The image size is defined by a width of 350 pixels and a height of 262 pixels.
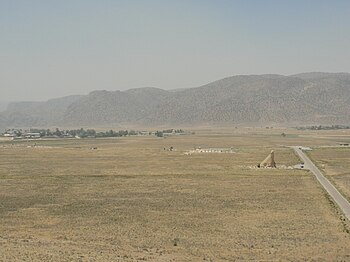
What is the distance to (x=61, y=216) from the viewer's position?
4025 centimetres

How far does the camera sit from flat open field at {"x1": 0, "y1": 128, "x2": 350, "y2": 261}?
29.1 metres

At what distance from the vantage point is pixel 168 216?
40.0 m

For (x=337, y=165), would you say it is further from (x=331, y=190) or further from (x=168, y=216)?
(x=168, y=216)

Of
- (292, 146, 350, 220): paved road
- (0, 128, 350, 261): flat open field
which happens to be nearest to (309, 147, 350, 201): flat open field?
(292, 146, 350, 220): paved road

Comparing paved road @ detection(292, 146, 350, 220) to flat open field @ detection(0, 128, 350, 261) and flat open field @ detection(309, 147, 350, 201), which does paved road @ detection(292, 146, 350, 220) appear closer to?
flat open field @ detection(309, 147, 350, 201)

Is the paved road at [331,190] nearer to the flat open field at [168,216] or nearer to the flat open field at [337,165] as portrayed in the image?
the flat open field at [337,165]

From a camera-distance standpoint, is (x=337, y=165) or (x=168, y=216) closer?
(x=168, y=216)

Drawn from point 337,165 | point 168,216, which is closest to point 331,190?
point 168,216

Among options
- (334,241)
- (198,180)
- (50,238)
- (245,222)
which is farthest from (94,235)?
(198,180)

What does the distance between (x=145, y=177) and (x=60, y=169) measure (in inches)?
659

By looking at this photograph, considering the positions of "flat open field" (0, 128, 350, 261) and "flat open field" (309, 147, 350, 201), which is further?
"flat open field" (309, 147, 350, 201)

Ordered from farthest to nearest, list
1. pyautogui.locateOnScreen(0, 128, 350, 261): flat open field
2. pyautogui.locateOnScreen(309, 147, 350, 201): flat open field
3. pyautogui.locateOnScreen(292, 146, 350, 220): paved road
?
pyautogui.locateOnScreen(309, 147, 350, 201): flat open field, pyautogui.locateOnScreen(292, 146, 350, 220): paved road, pyautogui.locateOnScreen(0, 128, 350, 261): flat open field

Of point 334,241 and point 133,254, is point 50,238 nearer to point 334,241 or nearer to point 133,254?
point 133,254

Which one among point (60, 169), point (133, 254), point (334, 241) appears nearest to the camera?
point (133, 254)
